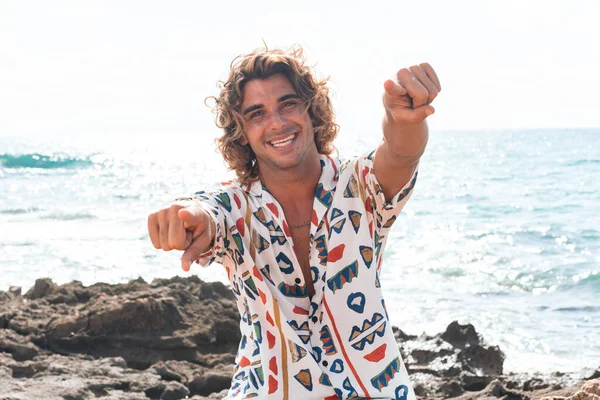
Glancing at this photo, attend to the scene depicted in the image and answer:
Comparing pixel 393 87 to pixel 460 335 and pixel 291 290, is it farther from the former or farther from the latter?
pixel 460 335

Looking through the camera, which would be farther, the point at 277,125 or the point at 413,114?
the point at 277,125

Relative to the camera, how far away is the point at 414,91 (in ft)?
8.14

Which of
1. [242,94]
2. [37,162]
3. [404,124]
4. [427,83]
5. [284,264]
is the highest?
[37,162]

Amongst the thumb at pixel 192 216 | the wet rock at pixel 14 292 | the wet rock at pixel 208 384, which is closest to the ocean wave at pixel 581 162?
the wet rock at pixel 14 292

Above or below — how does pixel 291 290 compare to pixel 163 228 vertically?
below

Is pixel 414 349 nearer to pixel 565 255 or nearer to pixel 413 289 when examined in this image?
pixel 413 289

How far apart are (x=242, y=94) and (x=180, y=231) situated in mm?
977

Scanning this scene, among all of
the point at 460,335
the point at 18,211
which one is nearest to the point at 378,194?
the point at 460,335

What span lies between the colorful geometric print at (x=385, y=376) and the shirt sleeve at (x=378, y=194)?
0.55 m

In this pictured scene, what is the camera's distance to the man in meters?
2.87

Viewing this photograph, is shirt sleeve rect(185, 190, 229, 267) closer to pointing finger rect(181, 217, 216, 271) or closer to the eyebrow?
pointing finger rect(181, 217, 216, 271)

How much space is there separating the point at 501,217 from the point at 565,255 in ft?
21.5

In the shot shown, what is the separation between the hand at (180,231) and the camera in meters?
2.39

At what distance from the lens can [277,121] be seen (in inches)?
123
